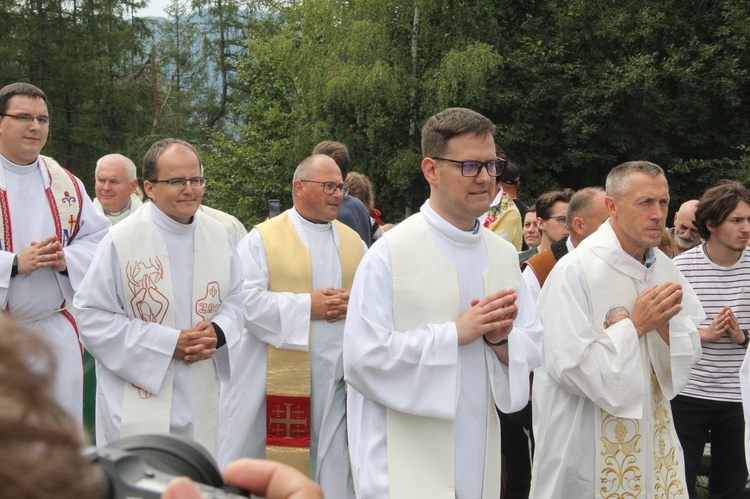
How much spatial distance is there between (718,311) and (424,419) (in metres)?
3.13

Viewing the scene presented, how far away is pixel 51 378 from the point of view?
95 centimetres

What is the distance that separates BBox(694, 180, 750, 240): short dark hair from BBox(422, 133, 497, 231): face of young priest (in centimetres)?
273

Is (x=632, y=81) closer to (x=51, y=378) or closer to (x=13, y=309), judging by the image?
(x=13, y=309)

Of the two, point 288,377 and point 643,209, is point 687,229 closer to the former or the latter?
point 643,209

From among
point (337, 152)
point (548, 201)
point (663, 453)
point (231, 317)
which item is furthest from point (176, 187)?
point (548, 201)

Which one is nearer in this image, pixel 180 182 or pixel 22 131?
pixel 180 182

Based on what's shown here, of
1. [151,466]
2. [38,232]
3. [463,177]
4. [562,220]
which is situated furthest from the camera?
[562,220]

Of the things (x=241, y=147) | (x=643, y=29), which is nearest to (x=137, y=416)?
(x=643, y=29)

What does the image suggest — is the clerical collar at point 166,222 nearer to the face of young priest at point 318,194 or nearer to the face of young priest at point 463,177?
the face of young priest at point 318,194

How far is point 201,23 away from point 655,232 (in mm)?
42759

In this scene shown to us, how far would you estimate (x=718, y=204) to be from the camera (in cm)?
644

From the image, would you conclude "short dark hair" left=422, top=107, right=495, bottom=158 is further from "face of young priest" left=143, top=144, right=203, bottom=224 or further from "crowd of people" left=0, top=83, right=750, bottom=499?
"face of young priest" left=143, top=144, right=203, bottom=224

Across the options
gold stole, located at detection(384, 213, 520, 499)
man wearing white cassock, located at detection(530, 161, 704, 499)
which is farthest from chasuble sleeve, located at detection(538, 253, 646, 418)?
gold stole, located at detection(384, 213, 520, 499)

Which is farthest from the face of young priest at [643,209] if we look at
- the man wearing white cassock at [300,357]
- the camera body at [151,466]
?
the camera body at [151,466]
